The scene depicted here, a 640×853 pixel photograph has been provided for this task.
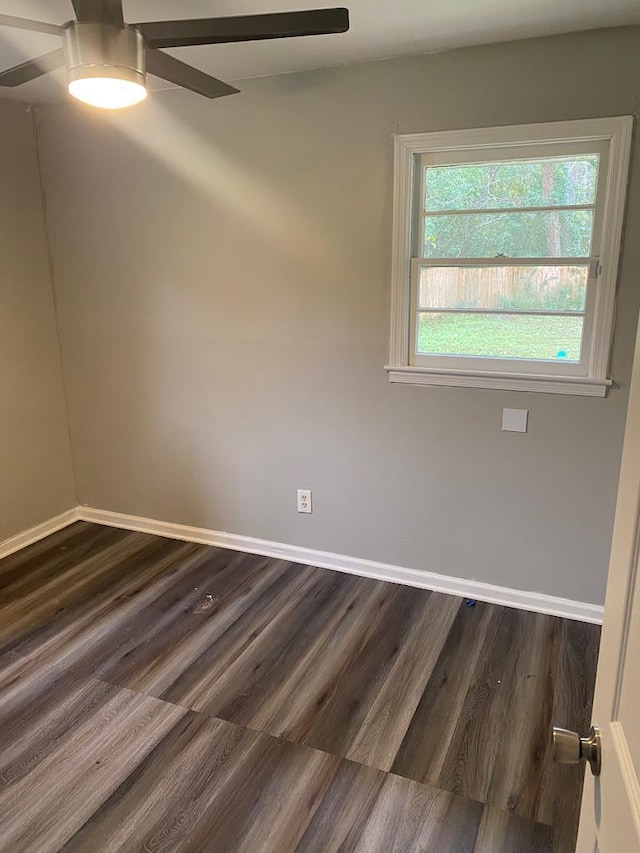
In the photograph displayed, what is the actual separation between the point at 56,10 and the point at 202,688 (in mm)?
2517

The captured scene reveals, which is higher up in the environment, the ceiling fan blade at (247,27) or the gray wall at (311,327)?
the ceiling fan blade at (247,27)

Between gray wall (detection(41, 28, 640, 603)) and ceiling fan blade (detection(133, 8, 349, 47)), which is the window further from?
ceiling fan blade (detection(133, 8, 349, 47))

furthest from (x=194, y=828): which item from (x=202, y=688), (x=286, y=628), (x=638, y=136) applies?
(x=638, y=136)

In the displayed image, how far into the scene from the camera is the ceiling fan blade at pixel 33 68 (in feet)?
5.70

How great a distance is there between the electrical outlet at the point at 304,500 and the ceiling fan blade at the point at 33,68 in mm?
2096

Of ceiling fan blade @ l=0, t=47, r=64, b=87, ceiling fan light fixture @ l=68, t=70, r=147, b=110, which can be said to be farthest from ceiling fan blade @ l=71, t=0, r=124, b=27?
ceiling fan blade @ l=0, t=47, r=64, b=87

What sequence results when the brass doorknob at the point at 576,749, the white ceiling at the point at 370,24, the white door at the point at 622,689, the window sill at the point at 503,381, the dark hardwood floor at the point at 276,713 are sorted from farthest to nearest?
the window sill at the point at 503,381, the white ceiling at the point at 370,24, the dark hardwood floor at the point at 276,713, the brass doorknob at the point at 576,749, the white door at the point at 622,689

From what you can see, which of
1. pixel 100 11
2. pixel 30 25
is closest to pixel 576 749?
pixel 100 11

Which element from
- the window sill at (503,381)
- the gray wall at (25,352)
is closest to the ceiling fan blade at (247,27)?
the window sill at (503,381)

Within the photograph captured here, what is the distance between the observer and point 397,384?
279cm

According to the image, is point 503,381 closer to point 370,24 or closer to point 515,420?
point 515,420

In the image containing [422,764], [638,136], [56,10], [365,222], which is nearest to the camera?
[422,764]

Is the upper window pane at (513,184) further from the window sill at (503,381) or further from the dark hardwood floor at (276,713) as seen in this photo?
the dark hardwood floor at (276,713)

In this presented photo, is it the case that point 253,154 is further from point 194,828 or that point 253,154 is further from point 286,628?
point 194,828
